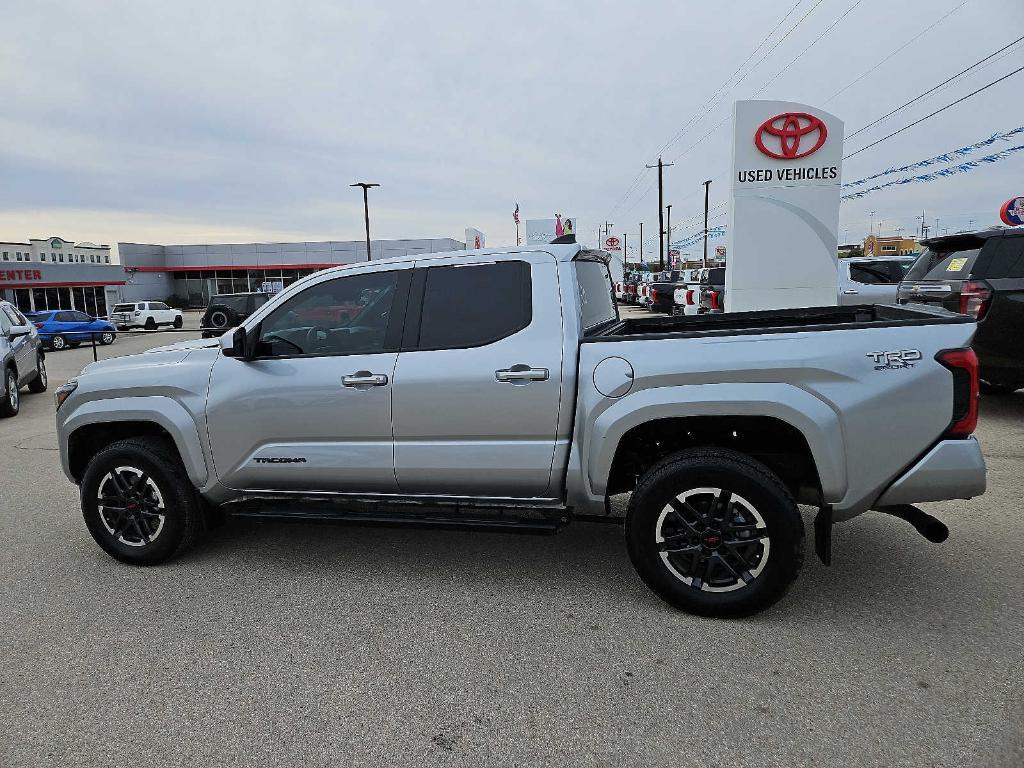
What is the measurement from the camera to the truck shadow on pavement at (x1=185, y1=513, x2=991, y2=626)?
364cm

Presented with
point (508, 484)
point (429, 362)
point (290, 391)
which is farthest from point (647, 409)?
point (290, 391)

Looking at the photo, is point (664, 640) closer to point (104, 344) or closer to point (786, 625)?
point (786, 625)

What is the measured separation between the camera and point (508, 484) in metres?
3.83

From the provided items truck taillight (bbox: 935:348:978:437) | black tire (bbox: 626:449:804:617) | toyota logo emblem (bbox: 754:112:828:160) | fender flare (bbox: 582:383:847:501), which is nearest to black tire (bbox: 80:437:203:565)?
fender flare (bbox: 582:383:847:501)

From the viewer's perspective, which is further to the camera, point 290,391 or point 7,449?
point 7,449

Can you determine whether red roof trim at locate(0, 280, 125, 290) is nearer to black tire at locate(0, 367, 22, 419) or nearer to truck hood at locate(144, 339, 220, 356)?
black tire at locate(0, 367, 22, 419)

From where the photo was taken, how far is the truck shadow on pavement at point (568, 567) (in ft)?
12.0

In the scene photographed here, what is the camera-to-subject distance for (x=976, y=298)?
24.5 ft

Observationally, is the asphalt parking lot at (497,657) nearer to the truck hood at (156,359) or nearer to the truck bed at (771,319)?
the truck hood at (156,359)

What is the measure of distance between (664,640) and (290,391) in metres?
2.42

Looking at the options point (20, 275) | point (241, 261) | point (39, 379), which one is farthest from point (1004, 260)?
point (241, 261)

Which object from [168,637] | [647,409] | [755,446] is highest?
[647,409]

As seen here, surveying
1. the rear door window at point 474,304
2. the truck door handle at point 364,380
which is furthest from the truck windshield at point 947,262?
the truck door handle at point 364,380

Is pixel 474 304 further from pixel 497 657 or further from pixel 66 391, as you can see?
pixel 66 391
